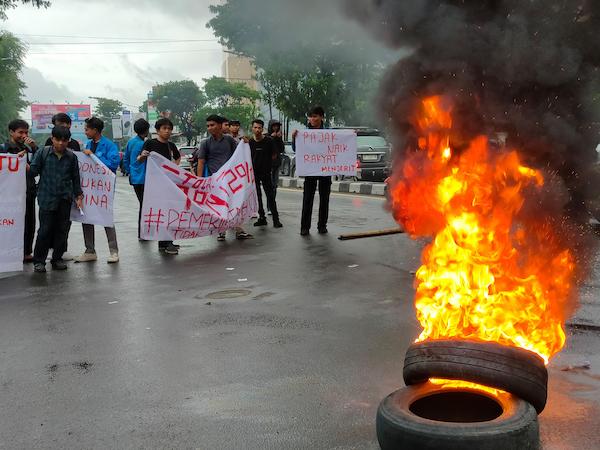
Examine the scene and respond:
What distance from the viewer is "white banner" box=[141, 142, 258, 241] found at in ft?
28.3

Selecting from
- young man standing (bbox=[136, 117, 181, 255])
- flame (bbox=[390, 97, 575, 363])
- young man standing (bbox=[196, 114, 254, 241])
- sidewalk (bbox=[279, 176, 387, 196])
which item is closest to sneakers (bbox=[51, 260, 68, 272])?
young man standing (bbox=[136, 117, 181, 255])

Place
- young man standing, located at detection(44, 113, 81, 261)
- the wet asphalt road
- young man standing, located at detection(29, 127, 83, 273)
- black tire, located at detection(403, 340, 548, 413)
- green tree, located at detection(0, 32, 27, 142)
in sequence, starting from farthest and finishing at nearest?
green tree, located at detection(0, 32, 27, 142), young man standing, located at detection(44, 113, 81, 261), young man standing, located at detection(29, 127, 83, 273), the wet asphalt road, black tire, located at detection(403, 340, 548, 413)

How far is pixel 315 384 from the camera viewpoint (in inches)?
150

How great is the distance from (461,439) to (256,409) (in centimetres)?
133

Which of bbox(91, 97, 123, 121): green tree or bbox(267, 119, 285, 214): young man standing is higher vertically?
Result: bbox(91, 97, 123, 121): green tree

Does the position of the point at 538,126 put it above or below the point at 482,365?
above

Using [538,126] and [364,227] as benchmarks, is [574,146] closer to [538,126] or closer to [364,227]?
[538,126]

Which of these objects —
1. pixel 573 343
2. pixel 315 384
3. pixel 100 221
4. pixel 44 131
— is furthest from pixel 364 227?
pixel 44 131

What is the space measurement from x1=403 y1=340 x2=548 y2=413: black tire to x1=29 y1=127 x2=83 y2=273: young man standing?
5.82m

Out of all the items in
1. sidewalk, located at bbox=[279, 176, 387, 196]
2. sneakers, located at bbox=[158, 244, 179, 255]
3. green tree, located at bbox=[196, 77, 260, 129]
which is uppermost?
green tree, located at bbox=[196, 77, 260, 129]

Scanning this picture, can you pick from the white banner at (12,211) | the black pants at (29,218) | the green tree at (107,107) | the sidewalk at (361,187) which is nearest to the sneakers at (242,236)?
the black pants at (29,218)

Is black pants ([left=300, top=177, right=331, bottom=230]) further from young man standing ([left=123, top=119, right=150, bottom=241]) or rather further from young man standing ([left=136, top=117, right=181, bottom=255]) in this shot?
young man standing ([left=123, top=119, right=150, bottom=241])

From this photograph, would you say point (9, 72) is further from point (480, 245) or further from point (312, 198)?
point (480, 245)

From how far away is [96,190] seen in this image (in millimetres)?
8211
